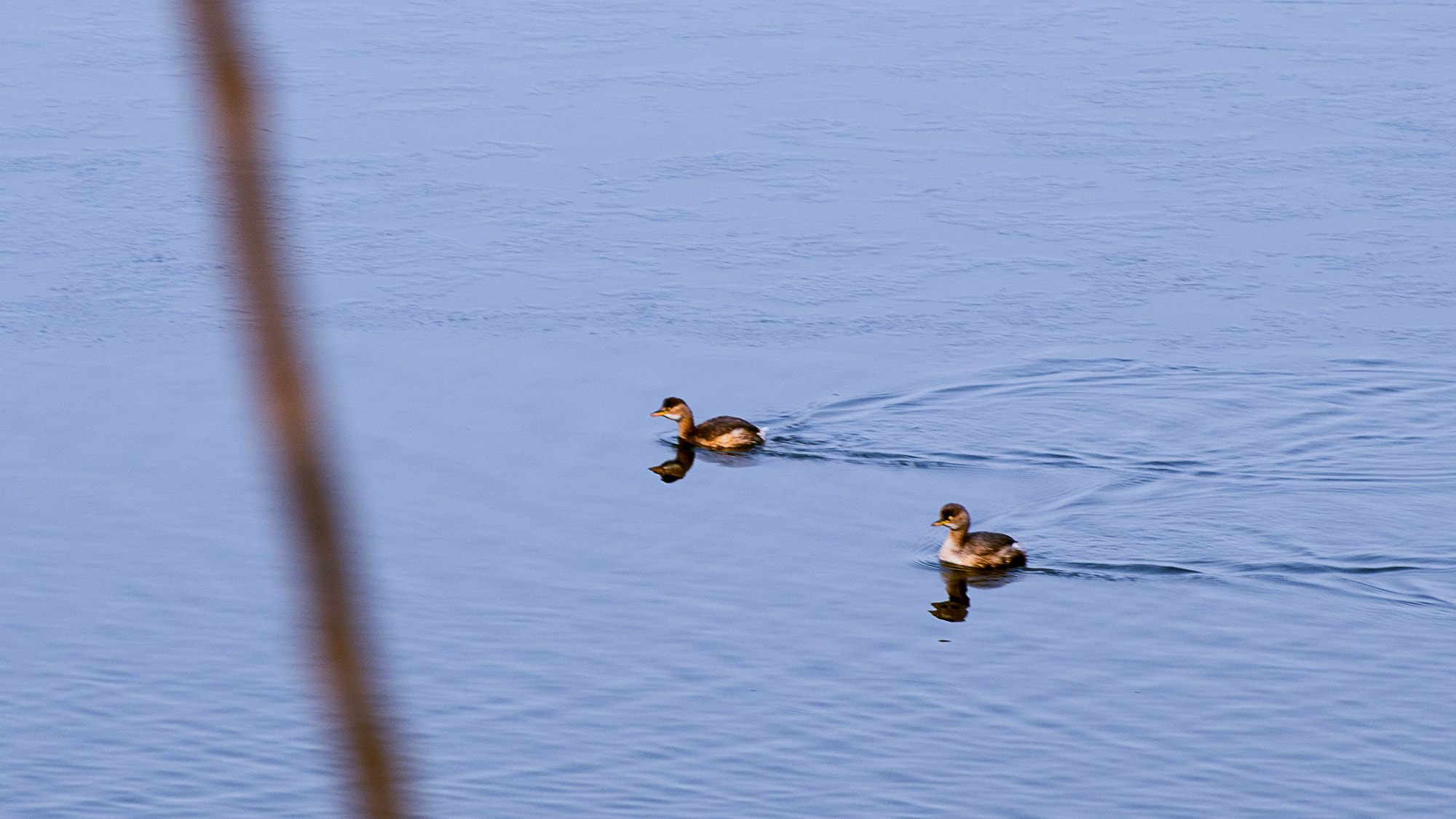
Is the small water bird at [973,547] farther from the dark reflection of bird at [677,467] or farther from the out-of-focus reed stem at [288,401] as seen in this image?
the out-of-focus reed stem at [288,401]

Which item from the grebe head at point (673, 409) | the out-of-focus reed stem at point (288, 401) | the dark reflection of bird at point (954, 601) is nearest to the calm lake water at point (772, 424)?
the dark reflection of bird at point (954, 601)

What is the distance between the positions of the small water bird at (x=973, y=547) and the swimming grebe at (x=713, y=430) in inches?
63.4

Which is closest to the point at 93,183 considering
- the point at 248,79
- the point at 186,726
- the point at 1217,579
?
the point at 186,726

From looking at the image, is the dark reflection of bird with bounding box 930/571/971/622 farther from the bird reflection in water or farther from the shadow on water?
the shadow on water

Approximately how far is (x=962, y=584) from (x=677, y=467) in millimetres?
2172

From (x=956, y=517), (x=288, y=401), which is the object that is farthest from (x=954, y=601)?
(x=288, y=401)

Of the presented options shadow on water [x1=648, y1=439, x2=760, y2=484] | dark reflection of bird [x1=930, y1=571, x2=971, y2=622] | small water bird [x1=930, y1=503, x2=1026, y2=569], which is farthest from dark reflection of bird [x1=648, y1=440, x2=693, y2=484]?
dark reflection of bird [x1=930, y1=571, x2=971, y2=622]

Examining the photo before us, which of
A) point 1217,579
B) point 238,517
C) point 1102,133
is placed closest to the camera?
point 1217,579

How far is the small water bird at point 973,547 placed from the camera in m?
9.20

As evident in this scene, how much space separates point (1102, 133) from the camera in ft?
54.2

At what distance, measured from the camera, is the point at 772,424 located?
1112 centimetres

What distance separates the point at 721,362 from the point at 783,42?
836cm

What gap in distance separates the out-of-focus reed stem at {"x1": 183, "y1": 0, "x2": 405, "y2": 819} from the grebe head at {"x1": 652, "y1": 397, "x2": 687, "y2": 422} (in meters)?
9.50

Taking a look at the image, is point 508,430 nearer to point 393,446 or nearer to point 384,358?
point 393,446
